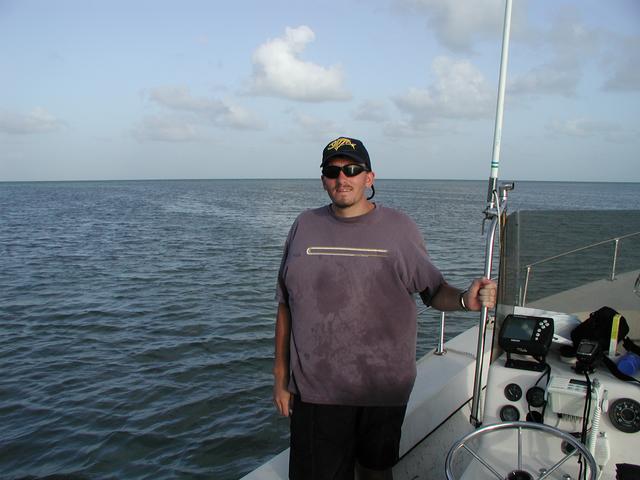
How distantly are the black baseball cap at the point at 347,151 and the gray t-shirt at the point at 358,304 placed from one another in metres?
0.24

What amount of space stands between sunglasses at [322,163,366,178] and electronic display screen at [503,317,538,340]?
1.19 meters

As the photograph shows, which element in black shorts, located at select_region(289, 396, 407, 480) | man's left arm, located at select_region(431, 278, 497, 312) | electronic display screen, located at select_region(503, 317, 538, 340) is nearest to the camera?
man's left arm, located at select_region(431, 278, 497, 312)

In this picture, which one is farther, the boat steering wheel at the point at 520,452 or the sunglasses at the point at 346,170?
the sunglasses at the point at 346,170

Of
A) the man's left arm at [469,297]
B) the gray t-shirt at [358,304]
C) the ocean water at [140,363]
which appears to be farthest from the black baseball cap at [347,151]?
the ocean water at [140,363]

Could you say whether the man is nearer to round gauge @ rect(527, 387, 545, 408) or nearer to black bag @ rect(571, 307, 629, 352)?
round gauge @ rect(527, 387, 545, 408)

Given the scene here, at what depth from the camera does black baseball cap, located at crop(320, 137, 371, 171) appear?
8.21 ft

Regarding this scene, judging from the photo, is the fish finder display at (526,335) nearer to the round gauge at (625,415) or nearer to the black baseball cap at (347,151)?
the round gauge at (625,415)

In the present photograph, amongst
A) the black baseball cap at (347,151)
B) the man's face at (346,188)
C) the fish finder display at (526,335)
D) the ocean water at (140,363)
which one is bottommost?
the ocean water at (140,363)

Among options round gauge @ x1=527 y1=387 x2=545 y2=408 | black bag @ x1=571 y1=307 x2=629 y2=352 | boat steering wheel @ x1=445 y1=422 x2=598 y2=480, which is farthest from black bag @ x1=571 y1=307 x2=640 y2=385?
boat steering wheel @ x1=445 y1=422 x2=598 y2=480

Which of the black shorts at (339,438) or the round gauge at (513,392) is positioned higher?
the round gauge at (513,392)

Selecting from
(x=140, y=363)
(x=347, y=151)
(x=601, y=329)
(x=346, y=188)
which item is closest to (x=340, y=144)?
(x=347, y=151)

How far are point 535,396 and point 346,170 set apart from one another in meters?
1.47

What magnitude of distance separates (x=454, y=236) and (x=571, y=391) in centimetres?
2355

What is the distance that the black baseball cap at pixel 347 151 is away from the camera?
→ 2502mm
